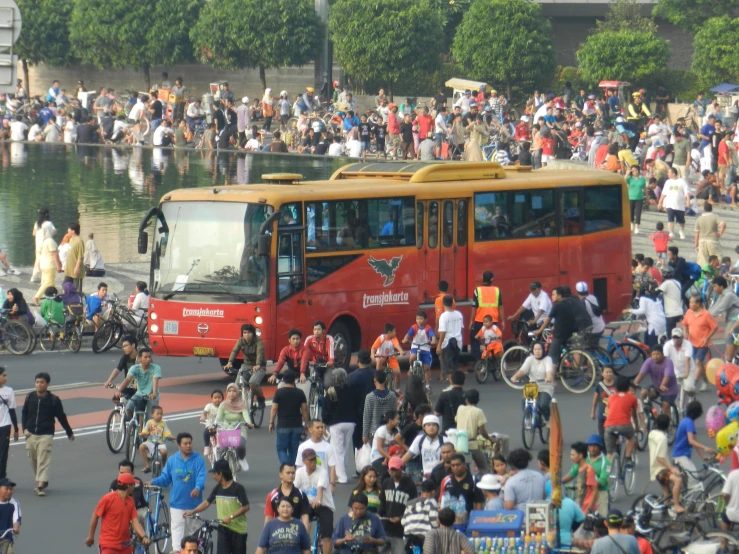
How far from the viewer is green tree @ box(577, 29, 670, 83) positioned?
58188 mm

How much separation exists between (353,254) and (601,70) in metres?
37.4

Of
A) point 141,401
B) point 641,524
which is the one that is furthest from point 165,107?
point 641,524

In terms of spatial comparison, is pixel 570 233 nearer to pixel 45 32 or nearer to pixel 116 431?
pixel 116 431

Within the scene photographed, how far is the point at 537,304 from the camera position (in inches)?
927

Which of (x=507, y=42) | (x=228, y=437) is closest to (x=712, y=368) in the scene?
(x=228, y=437)

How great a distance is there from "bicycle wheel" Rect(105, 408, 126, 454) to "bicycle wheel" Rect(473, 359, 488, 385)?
6.31 meters

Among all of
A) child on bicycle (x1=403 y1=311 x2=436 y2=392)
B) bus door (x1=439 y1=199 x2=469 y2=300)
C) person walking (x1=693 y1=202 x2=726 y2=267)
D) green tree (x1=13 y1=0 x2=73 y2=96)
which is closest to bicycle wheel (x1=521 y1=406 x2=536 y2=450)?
child on bicycle (x1=403 y1=311 x2=436 y2=392)

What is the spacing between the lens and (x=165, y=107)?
58438 mm

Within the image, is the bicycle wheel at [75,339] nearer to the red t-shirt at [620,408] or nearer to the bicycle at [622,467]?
the red t-shirt at [620,408]

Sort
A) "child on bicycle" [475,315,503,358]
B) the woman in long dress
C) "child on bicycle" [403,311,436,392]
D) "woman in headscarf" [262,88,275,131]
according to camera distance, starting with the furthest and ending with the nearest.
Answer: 1. "woman in headscarf" [262,88,275,131]
2. the woman in long dress
3. "child on bicycle" [475,315,503,358]
4. "child on bicycle" [403,311,436,392]

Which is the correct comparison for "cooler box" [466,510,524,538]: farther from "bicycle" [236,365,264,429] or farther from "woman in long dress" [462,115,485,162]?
"woman in long dress" [462,115,485,162]

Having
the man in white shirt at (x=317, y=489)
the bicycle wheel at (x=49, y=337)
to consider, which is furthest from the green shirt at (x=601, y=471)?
the bicycle wheel at (x=49, y=337)

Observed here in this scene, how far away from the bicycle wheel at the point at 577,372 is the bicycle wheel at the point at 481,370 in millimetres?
1287

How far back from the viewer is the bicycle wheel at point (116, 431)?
18.2 metres
